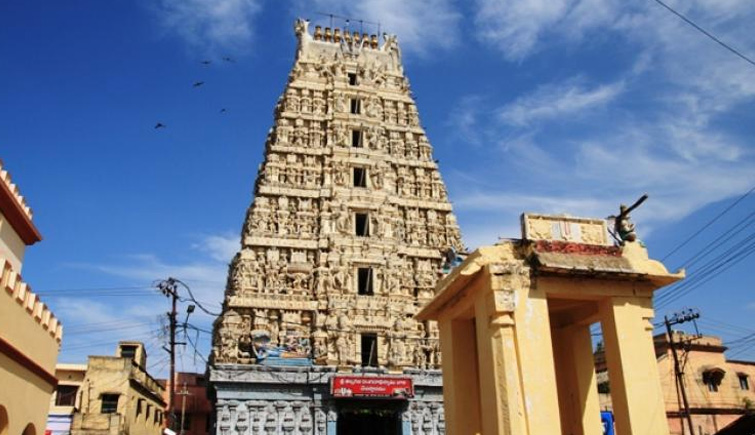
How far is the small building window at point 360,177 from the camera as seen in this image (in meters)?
35.6

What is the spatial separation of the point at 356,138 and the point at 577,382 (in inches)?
1029

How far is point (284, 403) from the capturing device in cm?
2831

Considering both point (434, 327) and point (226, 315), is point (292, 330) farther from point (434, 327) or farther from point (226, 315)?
point (434, 327)

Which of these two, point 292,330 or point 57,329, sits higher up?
point 292,330

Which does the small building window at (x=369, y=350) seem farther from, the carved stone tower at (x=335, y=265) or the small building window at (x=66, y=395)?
the small building window at (x=66, y=395)

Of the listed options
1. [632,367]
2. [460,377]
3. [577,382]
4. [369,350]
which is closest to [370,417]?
[369,350]

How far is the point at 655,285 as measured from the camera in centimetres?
1220

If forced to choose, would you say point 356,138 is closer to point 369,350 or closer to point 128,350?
point 369,350

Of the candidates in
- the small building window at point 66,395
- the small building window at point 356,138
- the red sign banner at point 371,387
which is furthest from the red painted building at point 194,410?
the red sign banner at point 371,387

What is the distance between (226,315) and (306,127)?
1228 centimetres

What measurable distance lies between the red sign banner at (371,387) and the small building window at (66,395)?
18.7 meters

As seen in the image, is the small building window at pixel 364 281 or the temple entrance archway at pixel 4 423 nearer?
the temple entrance archway at pixel 4 423

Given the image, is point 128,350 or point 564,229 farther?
point 128,350

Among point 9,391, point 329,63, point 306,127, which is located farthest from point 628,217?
point 329,63
